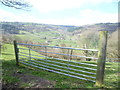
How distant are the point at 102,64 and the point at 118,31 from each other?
1057 centimetres

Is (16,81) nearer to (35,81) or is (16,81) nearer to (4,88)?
(4,88)

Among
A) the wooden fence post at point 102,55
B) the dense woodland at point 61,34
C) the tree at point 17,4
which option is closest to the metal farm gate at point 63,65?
the wooden fence post at point 102,55

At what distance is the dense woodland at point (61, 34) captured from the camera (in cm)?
1171

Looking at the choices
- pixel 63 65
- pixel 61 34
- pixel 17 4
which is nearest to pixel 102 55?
pixel 63 65

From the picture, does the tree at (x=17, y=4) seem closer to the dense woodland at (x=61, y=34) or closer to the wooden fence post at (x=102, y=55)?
the dense woodland at (x=61, y=34)

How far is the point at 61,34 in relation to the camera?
19750 mm

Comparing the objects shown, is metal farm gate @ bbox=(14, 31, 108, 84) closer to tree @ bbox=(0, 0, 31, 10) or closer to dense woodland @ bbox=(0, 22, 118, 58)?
tree @ bbox=(0, 0, 31, 10)

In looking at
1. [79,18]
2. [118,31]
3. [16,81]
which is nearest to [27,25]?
[118,31]

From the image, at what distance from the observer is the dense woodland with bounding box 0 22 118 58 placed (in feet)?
38.4

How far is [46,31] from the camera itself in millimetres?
21984

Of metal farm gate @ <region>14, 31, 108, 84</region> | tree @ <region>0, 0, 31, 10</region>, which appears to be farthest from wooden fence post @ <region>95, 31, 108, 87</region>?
tree @ <region>0, 0, 31, 10</region>

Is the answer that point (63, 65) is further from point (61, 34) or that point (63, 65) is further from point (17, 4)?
point (61, 34)

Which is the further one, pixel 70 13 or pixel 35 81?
pixel 70 13

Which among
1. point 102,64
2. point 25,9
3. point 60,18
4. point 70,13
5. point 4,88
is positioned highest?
point 70,13
